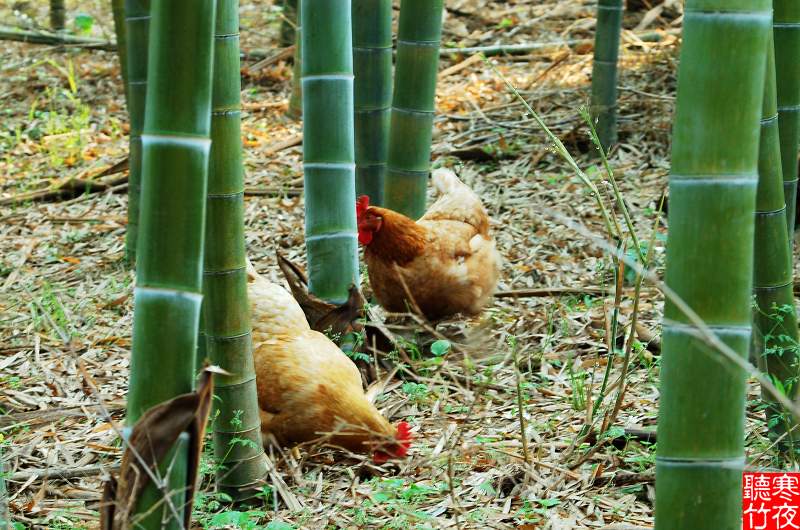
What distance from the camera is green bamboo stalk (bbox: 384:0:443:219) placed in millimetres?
4113

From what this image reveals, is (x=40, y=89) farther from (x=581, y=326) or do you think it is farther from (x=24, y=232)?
(x=581, y=326)

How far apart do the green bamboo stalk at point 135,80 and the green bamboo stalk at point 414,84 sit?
3.80 feet

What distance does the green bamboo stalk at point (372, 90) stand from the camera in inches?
163

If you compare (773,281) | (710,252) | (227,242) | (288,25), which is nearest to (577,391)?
(773,281)

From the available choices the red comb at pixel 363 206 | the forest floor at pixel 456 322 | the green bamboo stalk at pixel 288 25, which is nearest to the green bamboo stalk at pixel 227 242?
the forest floor at pixel 456 322

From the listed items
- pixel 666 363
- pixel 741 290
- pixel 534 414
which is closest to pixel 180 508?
pixel 666 363

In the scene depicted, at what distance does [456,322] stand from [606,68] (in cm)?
233

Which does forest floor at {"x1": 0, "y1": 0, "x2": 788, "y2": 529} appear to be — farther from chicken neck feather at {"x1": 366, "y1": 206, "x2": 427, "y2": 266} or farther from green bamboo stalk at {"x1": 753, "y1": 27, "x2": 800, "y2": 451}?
chicken neck feather at {"x1": 366, "y1": 206, "x2": 427, "y2": 266}

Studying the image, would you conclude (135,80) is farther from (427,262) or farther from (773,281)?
(773,281)

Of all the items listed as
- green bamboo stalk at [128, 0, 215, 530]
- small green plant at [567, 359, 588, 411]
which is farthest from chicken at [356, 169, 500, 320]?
green bamboo stalk at [128, 0, 215, 530]

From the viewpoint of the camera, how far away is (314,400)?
9.35ft

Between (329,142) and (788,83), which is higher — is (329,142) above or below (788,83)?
below

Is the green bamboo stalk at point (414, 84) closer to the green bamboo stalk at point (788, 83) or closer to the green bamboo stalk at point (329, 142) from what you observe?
the green bamboo stalk at point (329, 142)

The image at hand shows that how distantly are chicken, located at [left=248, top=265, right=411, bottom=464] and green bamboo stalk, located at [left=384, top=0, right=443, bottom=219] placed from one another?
57.0 inches
